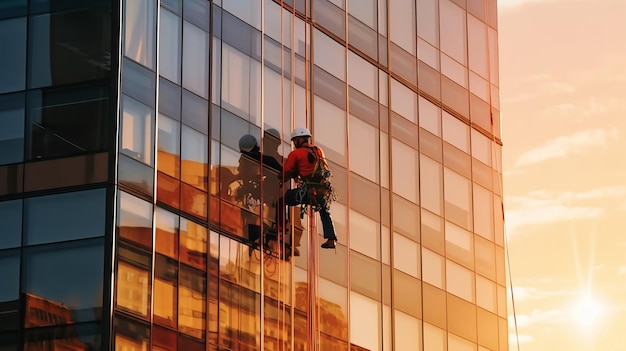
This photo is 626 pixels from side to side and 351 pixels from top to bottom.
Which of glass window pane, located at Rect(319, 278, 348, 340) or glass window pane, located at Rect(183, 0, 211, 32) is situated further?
glass window pane, located at Rect(319, 278, 348, 340)

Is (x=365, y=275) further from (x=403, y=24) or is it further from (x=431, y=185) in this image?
(x=403, y=24)

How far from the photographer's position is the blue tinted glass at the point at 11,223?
33.0 meters

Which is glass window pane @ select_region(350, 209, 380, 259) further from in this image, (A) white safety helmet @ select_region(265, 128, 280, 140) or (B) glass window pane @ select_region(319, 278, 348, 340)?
(A) white safety helmet @ select_region(265, 128, 280, 140)

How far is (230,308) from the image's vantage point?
35.3m

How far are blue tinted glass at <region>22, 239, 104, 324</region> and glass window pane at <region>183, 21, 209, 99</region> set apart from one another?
4922 mm

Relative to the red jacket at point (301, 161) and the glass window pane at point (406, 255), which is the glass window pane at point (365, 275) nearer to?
the glass window pane at point (406, 255)

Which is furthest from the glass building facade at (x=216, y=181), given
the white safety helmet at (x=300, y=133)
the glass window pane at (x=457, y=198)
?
the white safety helmet at (x=300, y=133)

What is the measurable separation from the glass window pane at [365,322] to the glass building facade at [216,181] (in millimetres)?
74

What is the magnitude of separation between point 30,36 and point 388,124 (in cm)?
1364

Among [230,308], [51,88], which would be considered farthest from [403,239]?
[51,88]

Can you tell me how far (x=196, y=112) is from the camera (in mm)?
35438

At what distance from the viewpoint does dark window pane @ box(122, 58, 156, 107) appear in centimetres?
3331

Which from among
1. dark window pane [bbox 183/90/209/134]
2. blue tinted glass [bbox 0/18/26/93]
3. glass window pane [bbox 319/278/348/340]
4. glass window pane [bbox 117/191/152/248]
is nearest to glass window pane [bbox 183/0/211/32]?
dark window pane [bbox 183/90/209/134]

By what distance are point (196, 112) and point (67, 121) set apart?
321 cm
